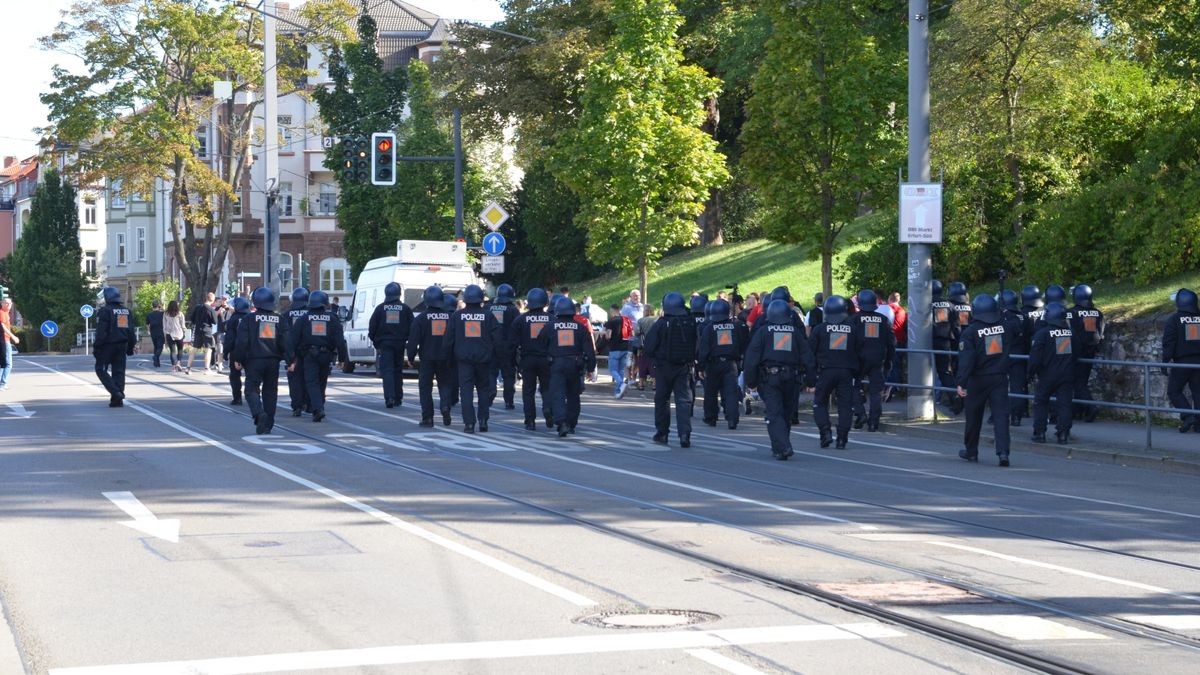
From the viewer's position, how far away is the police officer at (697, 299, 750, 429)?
62.1ft

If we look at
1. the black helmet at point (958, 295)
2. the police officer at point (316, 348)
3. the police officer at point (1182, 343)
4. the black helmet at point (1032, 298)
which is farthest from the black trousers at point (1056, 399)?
the police officer at point (316, 348)

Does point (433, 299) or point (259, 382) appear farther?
point (433, 299)

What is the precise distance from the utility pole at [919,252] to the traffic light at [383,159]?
46.9ft

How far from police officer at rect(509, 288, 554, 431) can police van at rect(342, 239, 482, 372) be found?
1265 centimetres

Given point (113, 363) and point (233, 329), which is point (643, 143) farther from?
point (233, 329)

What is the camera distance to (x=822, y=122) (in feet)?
87.3

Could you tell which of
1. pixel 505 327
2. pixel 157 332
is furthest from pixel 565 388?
pixel 157 332

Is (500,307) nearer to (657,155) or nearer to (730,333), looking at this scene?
(730,333)

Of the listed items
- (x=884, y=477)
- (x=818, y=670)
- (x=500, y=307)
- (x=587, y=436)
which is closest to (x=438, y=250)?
(x=500, y=307)

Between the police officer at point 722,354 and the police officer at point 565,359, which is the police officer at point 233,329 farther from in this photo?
the police officer at point 722,354

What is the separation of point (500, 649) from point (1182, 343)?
44.5 ft

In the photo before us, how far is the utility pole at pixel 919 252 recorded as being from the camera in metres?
20.7

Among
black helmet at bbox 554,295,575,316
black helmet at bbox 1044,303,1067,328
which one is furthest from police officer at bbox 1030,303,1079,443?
black helmet at bbox 554,295,575,316

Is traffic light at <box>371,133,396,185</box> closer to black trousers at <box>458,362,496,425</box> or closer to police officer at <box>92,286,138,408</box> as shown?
police officer at <box>92,286,138,408</box>
